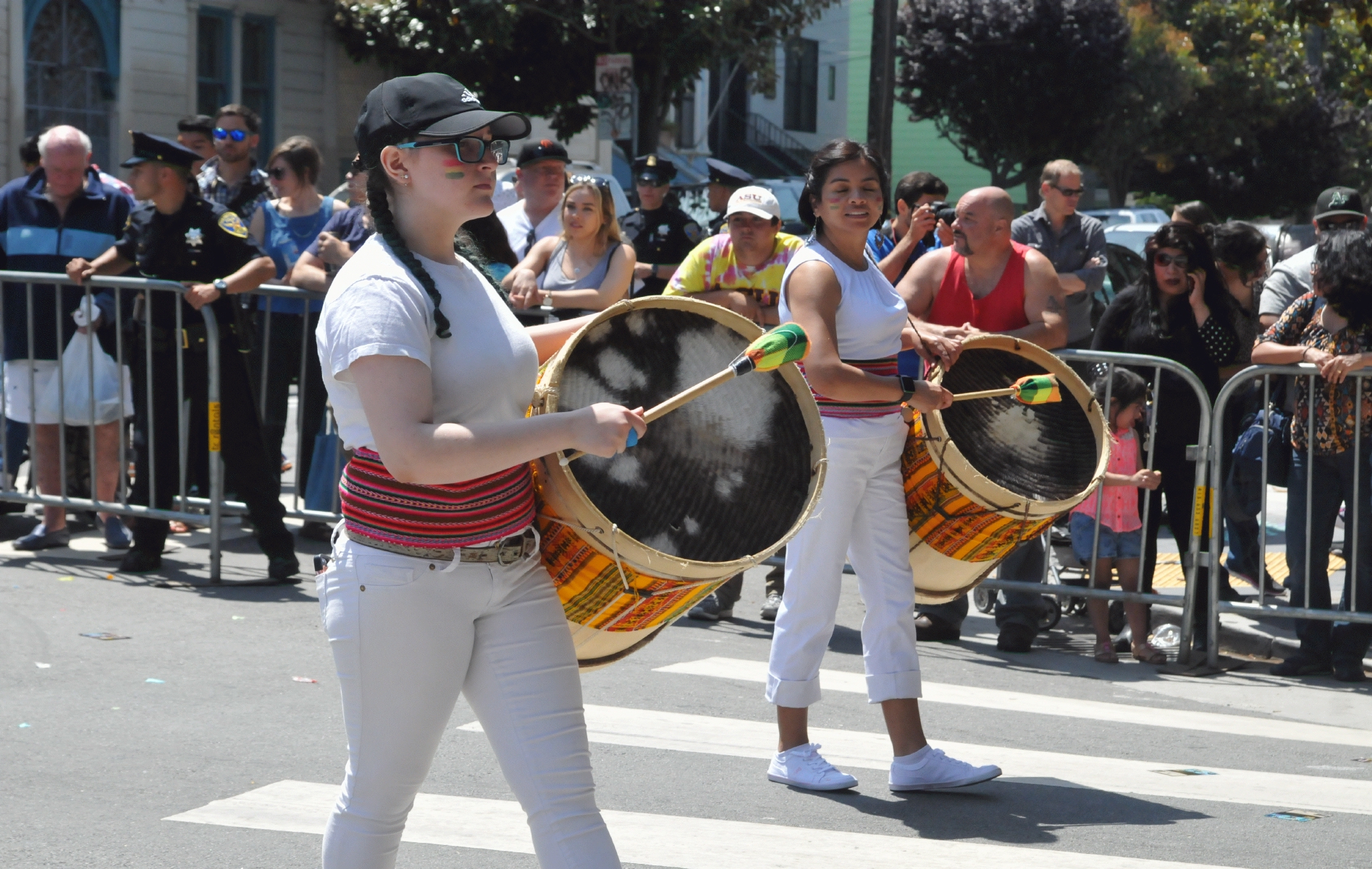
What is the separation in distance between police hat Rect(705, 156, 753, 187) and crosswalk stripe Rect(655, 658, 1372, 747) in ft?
12.9

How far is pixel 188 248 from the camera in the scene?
8.18m

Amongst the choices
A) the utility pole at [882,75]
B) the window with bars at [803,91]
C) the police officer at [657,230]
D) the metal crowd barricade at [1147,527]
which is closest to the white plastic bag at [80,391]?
the police officer at [657,230]

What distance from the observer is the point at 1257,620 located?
820 cm

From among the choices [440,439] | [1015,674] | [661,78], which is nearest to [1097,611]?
[1015,674]

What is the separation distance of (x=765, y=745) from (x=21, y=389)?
5163mm

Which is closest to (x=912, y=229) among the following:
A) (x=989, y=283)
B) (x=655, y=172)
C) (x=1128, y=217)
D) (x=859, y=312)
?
(x=989, y=283)

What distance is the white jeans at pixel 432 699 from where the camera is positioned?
10.2ft

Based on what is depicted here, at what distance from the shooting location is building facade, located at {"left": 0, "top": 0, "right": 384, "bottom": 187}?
21.8m

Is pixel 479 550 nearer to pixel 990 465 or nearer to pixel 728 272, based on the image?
pixel 990 465

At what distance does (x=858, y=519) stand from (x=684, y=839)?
1.22m

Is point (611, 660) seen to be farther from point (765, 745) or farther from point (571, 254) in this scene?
point (571, 254)

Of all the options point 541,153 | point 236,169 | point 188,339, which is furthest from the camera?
point 236,169

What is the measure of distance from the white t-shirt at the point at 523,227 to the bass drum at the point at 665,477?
5716mm

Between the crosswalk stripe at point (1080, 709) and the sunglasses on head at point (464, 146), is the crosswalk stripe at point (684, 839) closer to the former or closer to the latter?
the crosswalk stripe at point (1080, 709)
